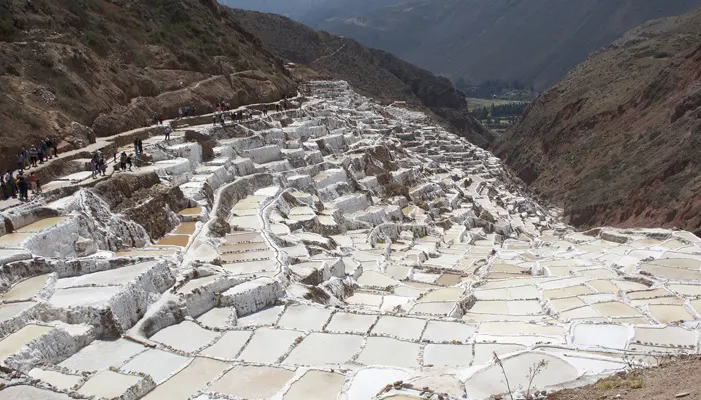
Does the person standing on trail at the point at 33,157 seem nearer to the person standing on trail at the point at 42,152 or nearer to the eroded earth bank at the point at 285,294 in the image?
the person standing on trail at the point at 42,152

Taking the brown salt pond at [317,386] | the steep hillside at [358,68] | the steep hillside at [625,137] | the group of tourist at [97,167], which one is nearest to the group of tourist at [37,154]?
the group of tourist at [97,167]

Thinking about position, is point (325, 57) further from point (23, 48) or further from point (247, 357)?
point (247, 357)

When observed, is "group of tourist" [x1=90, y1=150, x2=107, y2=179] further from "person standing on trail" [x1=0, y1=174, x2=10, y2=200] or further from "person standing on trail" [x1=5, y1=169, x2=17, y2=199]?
"person standing on trail" [x1=0, y1=174, x2=10, y2=200]

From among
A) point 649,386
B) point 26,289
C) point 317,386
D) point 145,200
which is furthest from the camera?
point 145,200

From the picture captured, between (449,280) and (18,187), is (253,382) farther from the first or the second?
(449,280)

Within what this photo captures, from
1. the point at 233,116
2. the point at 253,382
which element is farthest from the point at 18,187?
the point at 233,116

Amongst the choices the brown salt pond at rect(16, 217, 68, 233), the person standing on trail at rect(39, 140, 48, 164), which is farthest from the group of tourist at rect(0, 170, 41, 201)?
the person standing on trail at rect(39, 140, 48, 164)
